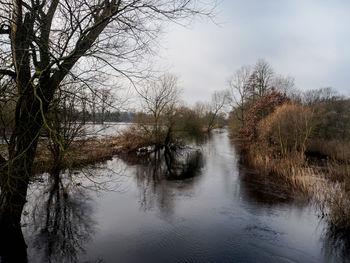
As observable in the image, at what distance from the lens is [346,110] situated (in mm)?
21609

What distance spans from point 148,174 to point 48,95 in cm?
940

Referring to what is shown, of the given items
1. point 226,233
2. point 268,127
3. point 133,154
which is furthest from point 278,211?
point 133,154

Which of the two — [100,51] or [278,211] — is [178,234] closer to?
[278,211]

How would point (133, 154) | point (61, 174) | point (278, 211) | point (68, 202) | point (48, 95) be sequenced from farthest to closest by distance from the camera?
point (133, 154) < point (61, 174) < point (68, 202) < point (278, 211) < point (48, 95)

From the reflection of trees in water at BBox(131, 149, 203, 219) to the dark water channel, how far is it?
0.06 meters

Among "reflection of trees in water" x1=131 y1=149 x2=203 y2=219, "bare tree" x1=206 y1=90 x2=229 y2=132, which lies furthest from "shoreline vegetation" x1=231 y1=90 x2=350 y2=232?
"bare tree" x1=206 y1=90 x2=229 y2=132

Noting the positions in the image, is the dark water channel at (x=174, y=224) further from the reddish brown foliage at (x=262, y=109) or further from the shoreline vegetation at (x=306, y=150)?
the reddish brown foliage at (x=262, y=109)

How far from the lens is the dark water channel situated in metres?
5.40

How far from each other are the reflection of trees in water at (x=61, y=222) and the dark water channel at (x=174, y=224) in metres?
0.03

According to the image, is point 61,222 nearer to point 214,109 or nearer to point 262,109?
point 262,109

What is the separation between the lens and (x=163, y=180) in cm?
1197

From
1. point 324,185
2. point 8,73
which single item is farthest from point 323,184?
point 8,73

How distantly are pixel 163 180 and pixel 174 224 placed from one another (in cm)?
516

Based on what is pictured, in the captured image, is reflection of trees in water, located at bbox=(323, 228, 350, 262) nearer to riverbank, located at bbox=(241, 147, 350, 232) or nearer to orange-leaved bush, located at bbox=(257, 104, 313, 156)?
riverbank, located at bbox=(241, 147, 350, 232)
